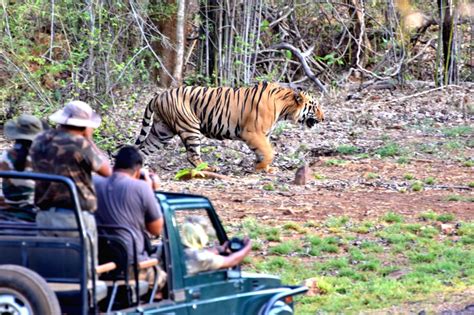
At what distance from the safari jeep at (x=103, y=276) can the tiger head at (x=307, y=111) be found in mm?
9954

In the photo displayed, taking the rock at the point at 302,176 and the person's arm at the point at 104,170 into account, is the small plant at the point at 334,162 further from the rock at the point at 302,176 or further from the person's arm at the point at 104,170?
the person's arm at the point at 104,170

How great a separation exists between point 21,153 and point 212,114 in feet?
29.8

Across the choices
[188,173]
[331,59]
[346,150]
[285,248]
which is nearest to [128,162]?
[285,248]

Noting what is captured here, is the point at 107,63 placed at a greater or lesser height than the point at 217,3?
lesser

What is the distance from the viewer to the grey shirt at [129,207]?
6.21m

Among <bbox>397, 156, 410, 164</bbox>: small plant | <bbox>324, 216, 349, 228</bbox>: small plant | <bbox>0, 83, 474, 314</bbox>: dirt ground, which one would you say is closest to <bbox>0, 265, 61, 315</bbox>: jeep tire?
<bbox>0, 83, 474, 314</bbox>: dirt ground

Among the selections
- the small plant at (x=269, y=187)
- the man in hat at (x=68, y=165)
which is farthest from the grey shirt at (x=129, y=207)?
the small plant at (x=269, y=187)

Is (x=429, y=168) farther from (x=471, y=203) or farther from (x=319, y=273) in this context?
(x=319, y=273)

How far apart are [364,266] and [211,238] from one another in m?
3.94

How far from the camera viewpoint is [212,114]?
53.6ft

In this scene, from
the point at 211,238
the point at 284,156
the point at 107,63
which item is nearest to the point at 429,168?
the point at 284,156

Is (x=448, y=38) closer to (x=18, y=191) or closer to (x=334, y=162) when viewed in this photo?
(x=334, y=162)

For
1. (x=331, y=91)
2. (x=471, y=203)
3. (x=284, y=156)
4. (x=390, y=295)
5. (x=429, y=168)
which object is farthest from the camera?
(x=331, y=91)

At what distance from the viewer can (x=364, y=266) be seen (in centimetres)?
1045
